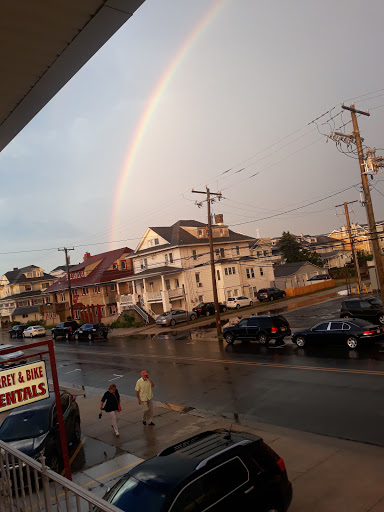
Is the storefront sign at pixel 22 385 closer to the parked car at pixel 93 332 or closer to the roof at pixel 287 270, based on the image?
the parked car at pixel 93 332

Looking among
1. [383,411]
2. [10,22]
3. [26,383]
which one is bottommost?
[383,411]

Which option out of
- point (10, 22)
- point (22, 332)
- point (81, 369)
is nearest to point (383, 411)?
point (10, 22)

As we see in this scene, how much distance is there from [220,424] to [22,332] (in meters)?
53.4

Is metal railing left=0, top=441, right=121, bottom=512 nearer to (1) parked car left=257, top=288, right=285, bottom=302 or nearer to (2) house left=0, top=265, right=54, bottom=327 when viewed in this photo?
(1) parked car left=257, top=288, right=285, bottom=302

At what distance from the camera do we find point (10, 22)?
99.2 inches

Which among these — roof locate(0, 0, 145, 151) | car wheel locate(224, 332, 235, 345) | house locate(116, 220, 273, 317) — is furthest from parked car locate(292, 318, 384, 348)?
house locate(116, 220, 273, 317)

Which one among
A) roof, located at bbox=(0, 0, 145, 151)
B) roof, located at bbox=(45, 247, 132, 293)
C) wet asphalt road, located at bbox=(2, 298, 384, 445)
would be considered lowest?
wet asphalt road, located at bbox=(2, 298, 384, 445)

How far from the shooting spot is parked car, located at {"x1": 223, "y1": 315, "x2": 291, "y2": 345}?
24.4 metres

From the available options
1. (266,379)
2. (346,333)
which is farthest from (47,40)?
(346,333)

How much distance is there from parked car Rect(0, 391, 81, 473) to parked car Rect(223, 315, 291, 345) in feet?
50.0

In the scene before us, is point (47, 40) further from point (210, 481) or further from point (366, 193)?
point (366, 193)

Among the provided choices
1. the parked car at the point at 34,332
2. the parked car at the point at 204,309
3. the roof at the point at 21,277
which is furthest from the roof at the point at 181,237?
the roof at the point at 21,277

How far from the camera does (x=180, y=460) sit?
20.7ft

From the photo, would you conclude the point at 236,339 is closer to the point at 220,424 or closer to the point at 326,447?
the point at 220,424
